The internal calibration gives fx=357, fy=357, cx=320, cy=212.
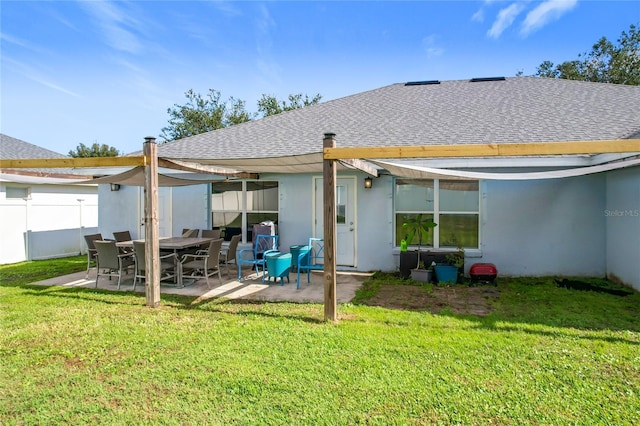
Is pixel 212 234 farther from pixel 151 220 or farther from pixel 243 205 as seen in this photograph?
pixel 151 220

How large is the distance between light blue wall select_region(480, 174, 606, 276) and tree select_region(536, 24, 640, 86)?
61.0ft

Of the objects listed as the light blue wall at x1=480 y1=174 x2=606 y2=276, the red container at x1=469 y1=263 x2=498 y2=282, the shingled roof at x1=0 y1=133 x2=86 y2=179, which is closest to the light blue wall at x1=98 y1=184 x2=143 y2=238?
the shingled roof at x1=0 y1=133 x2=86 y2=179

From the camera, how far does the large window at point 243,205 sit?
9.71 metres

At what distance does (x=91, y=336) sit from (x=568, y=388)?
5353 millimetres

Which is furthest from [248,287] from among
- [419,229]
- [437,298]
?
[419,229]

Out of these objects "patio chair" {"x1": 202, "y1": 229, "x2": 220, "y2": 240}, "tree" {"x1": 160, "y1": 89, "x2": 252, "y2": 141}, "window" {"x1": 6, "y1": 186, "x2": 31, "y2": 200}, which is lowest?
"patio chair" {"x1": 202, "y1": 229, "x2": 220, "y2": 240}

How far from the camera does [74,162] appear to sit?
6355 millimetres

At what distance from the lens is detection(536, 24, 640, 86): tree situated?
20.6 meters

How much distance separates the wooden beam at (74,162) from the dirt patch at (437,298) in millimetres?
4670

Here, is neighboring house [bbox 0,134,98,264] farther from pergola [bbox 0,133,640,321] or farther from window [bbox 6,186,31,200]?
pergola [bbox 0,133,640,321]

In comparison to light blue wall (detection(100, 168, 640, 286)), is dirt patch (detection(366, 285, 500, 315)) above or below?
below

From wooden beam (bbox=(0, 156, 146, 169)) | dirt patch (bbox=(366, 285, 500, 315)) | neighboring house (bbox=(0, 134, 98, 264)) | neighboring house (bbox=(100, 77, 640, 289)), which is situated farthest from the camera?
neighboring house (bbox=(0, 134, 98, 264))

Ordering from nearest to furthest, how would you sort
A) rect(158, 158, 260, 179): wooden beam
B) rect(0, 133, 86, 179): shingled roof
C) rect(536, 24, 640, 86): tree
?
rect(158, 158, 260, 179): wooden beam < rect(0, 133, 86, 179): shingled roof < rect(536, 24, 640, 86): tree

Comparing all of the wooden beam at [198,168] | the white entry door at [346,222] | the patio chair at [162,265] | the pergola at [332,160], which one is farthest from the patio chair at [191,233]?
the white entry door at [346,222]
